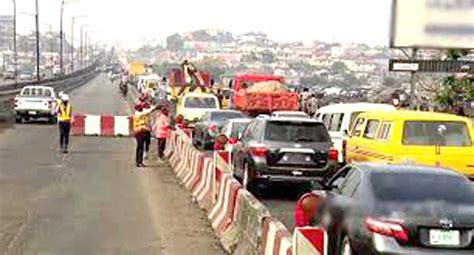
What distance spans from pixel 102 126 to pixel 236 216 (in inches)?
970

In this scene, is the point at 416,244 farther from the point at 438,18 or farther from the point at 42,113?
the point at 42,113

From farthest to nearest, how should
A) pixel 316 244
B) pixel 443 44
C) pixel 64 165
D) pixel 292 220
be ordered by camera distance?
1. pixel 443 44
2. pixel 64 165
3. pixel 292 220
4. pixel 316 244

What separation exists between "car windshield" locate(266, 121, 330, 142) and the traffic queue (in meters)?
0.02

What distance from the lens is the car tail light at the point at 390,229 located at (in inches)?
355

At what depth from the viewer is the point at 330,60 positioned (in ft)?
479

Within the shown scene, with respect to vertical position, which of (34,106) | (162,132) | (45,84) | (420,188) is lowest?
(45,84)

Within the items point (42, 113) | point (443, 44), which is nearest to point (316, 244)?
point (443, 44)

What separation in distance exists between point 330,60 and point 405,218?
13776cm

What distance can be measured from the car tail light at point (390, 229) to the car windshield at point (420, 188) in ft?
1.36

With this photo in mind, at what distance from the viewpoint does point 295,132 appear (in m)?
18.4

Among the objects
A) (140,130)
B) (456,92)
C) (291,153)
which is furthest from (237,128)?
(456,92)

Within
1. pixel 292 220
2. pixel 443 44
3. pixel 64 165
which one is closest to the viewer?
pixel 292 220

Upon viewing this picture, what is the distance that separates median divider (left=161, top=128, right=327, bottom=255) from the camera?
8.05 metres

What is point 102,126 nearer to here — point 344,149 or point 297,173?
point 344,149
